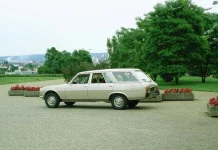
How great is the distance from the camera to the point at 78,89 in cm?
1594

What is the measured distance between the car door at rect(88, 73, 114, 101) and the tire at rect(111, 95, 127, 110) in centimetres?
31

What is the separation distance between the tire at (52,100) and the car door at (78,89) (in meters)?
0.56

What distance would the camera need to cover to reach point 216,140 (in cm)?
812

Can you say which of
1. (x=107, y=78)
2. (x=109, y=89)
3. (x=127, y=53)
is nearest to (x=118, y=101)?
(x=109, y=89)

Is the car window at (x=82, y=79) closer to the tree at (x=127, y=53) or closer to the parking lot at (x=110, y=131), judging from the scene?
the parking lot at (x=110, y=131)

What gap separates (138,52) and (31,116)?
33907 millimetres

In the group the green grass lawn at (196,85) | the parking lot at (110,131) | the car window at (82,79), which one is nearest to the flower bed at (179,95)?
the car window at (82,79)

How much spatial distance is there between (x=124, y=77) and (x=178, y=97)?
519cm

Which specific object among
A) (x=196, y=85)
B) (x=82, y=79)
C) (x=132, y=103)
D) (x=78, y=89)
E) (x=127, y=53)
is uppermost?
(x=127, y=53)

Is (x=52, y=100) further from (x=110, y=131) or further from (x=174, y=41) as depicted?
(x=174, y=41)

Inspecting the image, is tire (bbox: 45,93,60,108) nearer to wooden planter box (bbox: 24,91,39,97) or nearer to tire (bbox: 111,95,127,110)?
tire (bbox: 111,95,127,110)

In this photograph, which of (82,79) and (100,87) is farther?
(82,79)

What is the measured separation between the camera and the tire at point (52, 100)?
54.1 ft

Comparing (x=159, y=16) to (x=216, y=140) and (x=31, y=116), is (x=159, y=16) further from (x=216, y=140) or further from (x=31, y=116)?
(x=216, y=140)
